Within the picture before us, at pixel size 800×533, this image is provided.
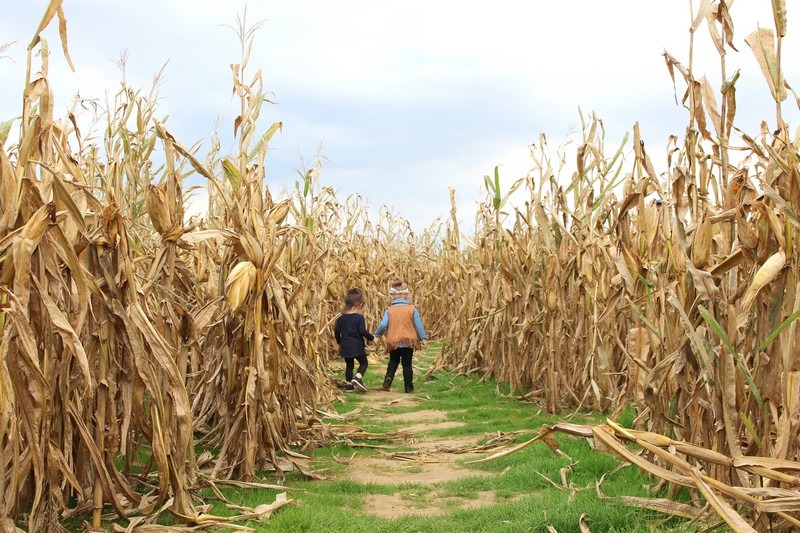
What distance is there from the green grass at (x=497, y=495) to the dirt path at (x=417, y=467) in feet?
0.08

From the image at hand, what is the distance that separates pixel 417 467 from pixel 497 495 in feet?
3.37

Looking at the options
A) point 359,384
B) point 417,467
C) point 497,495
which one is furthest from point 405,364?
point 497,495

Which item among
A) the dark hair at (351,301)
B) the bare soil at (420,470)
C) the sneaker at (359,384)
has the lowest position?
the bare soil at (420,470)

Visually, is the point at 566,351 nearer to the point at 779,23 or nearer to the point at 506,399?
the point at 506,399

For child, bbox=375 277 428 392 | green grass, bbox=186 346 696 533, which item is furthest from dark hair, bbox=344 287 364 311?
green grass, bbox=186 346 696 533

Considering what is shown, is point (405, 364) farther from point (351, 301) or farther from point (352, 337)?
point (351, 301)

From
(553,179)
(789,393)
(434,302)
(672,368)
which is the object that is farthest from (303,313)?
(434,302)

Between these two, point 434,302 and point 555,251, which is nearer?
point 555,251

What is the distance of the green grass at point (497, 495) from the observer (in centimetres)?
401

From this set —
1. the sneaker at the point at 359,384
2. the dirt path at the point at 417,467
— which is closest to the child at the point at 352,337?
the sneaker at the point at 359,384

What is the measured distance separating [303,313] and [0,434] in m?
4.45

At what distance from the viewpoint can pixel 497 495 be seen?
5.01 m

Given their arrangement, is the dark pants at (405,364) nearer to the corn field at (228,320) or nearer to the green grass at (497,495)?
the green grass at (497,495)

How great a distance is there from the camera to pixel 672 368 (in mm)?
3941
